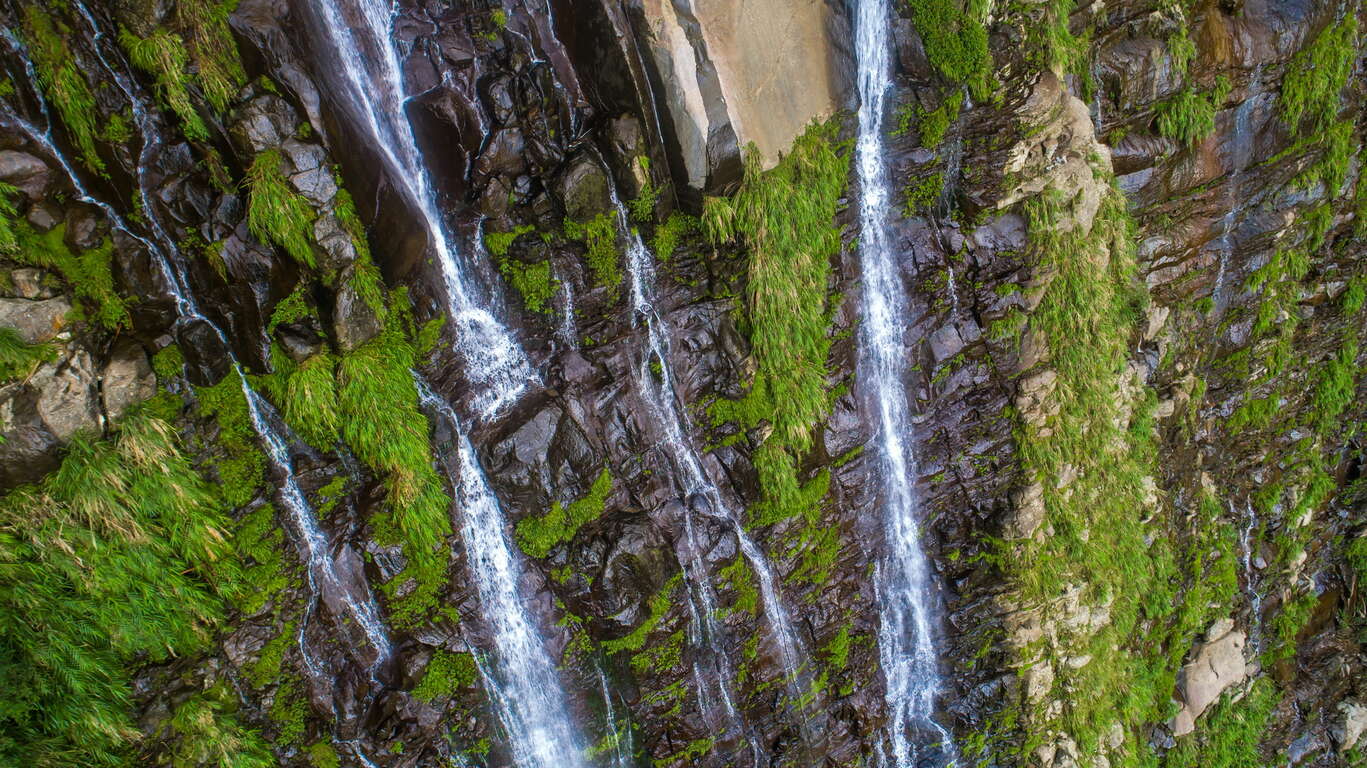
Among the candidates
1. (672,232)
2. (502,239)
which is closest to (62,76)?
(502,239)

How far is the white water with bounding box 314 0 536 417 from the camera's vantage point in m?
6.60

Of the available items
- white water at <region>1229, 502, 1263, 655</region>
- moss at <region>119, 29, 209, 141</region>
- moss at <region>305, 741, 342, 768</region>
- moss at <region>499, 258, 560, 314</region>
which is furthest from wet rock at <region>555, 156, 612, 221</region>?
white water at <region>1229, 502, 1263, 655</region>

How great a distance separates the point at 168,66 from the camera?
6.00m

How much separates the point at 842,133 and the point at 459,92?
4.33 m

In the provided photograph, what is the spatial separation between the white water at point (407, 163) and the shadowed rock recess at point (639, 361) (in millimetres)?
39

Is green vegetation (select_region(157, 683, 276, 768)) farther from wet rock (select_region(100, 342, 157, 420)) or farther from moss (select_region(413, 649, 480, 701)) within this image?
wet rock (select_region(100, 342, 157, 420))

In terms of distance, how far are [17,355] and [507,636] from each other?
16.5 feet

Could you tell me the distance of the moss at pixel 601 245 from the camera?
24.3ft

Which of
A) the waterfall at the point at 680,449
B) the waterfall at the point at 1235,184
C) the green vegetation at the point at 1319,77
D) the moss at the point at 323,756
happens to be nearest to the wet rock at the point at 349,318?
the waterfall at the point at 680,449

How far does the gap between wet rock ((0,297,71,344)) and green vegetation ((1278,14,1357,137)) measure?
13935 mm

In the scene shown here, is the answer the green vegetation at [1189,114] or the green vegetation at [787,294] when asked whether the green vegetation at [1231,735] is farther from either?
the green vegetation at [1189,114]

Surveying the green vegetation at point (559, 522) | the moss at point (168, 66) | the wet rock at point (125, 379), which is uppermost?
the moss at point (168, 66)

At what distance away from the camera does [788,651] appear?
8219mm

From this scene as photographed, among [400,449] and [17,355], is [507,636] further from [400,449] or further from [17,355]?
[17,355]
